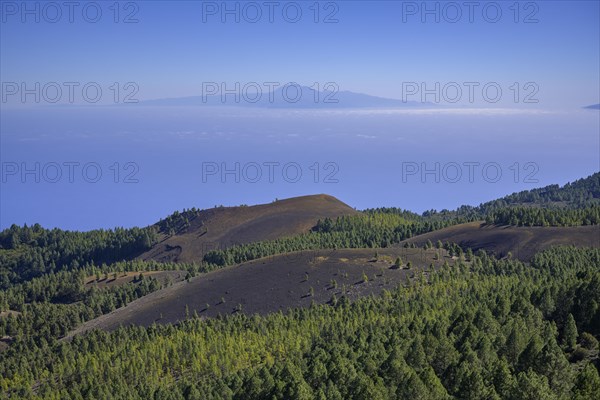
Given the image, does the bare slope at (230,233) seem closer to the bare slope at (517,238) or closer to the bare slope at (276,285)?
the bare slope at (517,238)

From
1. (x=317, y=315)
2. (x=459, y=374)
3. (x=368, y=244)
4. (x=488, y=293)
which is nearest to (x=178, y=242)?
(x=368, y=244)

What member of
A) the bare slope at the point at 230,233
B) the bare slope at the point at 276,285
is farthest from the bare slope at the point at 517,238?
the bare slope at the point at 230,233

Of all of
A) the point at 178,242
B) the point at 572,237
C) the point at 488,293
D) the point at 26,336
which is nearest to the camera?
the point at 488,293

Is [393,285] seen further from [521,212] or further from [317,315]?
[521,212]

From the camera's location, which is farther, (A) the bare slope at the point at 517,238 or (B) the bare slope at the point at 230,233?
(B) the bare slope at the point at 230,233

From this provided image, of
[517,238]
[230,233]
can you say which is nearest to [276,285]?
[517,238]
